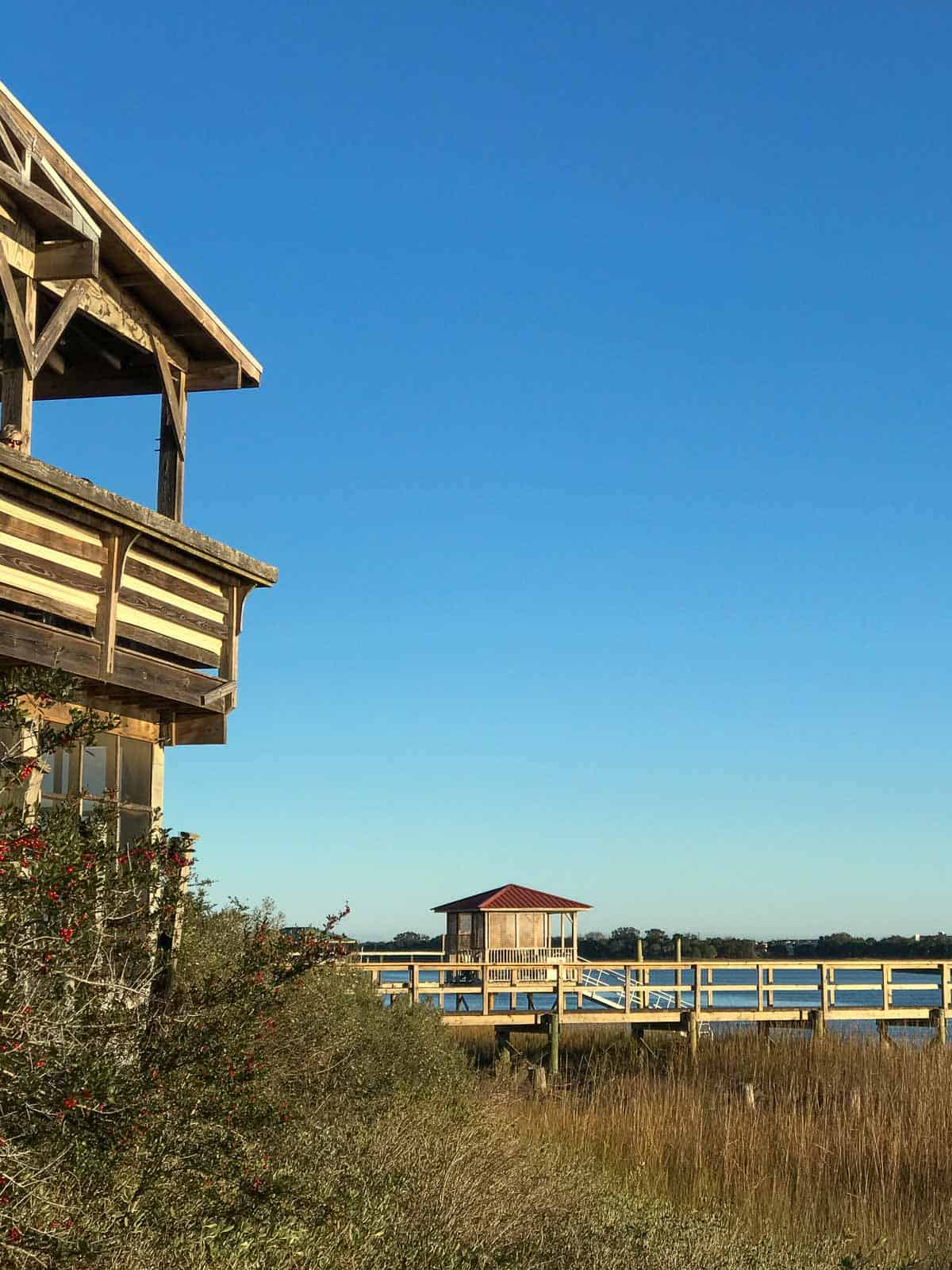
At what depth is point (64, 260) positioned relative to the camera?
1338 cm

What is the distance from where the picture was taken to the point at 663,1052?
31.7m

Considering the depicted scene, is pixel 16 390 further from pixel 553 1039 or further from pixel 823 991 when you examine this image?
pixel 823 991

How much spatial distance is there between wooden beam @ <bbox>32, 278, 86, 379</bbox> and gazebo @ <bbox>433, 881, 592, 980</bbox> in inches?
1292

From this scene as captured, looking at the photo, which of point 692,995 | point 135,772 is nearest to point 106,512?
point 135,772

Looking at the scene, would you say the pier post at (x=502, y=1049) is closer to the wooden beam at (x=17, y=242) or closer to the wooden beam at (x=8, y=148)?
the wooden beam at (x=17, y=242)

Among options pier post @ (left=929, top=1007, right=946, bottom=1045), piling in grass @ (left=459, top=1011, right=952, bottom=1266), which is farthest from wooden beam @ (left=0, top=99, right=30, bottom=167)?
pier post @ (left=929, top=1007, right=946, bottom=1045)

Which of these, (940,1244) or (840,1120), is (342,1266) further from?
(840,1120)

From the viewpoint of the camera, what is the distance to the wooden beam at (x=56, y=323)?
42.7 ft

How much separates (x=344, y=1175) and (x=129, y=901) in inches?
128

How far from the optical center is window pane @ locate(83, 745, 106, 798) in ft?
45.0

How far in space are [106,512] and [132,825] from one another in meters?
3.25

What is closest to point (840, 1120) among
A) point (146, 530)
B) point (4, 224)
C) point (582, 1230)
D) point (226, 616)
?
point (582, 1230)

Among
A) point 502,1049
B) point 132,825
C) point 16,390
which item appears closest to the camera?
point 16,390

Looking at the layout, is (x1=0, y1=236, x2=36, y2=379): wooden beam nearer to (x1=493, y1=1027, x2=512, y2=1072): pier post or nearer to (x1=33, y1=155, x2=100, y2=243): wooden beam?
(x1=33, y1=155, x2=100, y2=243): wooden beam
